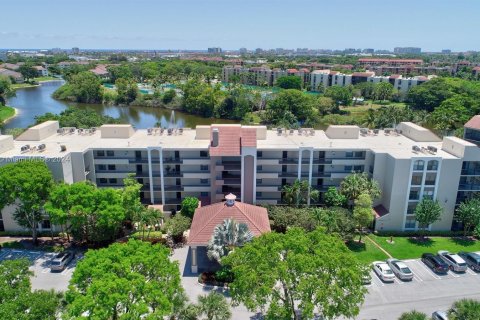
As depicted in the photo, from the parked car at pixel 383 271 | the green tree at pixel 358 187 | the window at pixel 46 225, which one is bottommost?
the parked car at pixel 383 271

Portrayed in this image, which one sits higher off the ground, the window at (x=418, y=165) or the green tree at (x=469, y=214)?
the window at (x=418, y=165)

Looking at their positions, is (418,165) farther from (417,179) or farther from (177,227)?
(177,227)

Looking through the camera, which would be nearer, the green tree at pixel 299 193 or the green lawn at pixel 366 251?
the green lawn at pixel 366 251

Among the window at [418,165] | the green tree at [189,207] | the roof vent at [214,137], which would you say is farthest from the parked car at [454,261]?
the roof vent at [214,137]

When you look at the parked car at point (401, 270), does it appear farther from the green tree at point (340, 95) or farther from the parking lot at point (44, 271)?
the green tree at point (340, 95)

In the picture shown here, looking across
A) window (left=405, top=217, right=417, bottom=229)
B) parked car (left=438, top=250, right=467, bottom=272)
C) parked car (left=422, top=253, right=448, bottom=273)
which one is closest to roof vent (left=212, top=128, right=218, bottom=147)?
window (left=405, top=217, right=417, bottom=229)

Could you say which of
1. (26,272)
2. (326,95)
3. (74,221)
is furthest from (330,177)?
(326,95)

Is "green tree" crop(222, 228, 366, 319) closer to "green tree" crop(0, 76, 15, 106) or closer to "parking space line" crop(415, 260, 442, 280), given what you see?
"parking space line" crop(415, 260, 442, 280)

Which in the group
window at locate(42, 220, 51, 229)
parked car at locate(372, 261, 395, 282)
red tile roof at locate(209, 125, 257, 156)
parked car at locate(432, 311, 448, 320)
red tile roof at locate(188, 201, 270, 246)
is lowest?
parked car at locate(372, 261, 395, 282)

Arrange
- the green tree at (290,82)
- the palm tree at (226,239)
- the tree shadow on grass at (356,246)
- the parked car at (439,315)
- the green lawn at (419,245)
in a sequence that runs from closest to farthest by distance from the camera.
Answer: the parked car at (439,315)
the palm tree at (226,239)
the green lawn at (419,245)
the tree shadow on grass at (356,246)
the green tree at (290,82)
